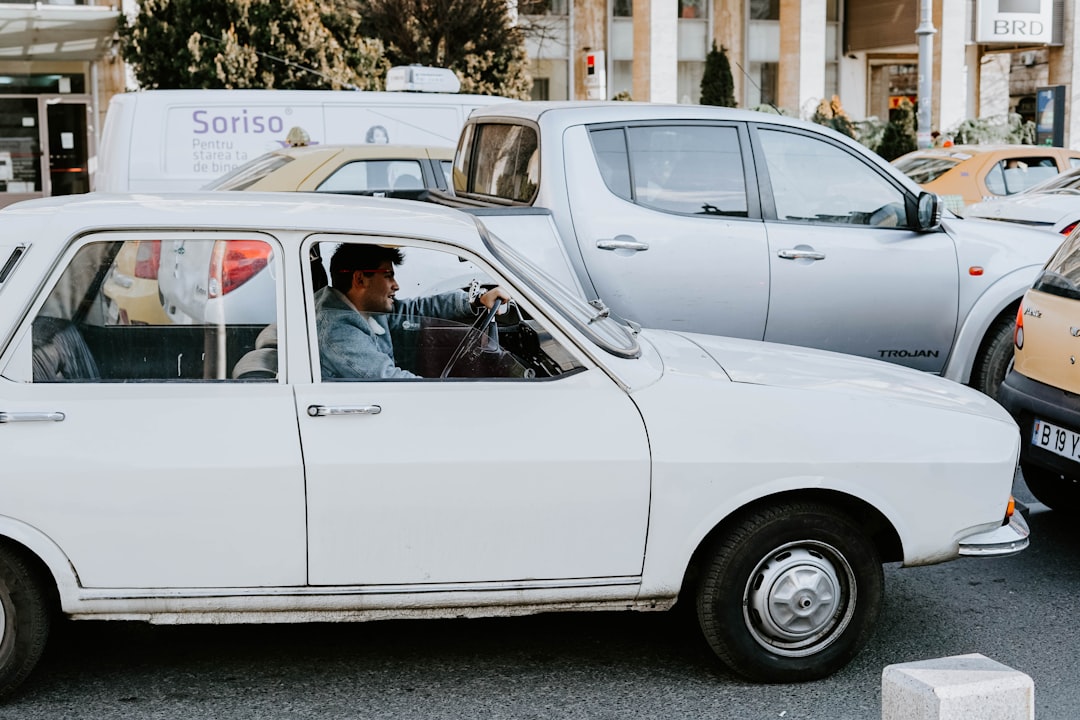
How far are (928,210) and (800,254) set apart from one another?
80 centimetres

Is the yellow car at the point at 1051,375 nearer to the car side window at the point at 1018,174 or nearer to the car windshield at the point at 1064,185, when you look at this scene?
the car windshield at the point at 1064,185

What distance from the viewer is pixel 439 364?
4438 mm

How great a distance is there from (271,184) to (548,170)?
3.48m

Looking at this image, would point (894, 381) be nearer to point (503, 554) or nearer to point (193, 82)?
point (503, 554)

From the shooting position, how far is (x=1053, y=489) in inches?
258

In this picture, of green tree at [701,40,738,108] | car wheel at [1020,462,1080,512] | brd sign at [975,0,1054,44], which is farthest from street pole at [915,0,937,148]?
car wheel at [1020,462,1080,512]

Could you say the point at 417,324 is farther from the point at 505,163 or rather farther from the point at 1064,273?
the point at 505,163

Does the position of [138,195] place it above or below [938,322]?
above

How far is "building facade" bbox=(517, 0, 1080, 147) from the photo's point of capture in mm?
33719

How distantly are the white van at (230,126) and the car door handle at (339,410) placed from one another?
8.65 metres

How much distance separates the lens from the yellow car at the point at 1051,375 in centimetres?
571

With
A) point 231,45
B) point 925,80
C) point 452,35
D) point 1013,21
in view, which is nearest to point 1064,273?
point 925,80

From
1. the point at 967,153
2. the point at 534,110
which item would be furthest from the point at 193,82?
the point at 534,110

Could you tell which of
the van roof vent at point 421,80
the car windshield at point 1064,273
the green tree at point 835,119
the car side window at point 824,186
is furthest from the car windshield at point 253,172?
the green tree at point 835,119
